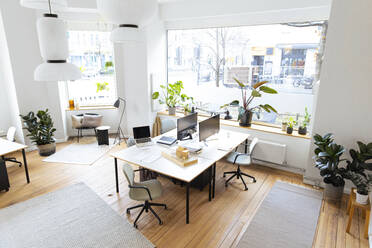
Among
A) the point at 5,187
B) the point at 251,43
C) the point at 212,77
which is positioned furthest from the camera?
the point at 212,77

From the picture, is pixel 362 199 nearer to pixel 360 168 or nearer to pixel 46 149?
pixel 360 168

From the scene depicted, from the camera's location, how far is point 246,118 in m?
5.27

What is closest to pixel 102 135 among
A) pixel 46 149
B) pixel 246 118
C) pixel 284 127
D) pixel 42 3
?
pixel 46 149

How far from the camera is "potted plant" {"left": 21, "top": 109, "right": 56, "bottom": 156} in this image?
522cm

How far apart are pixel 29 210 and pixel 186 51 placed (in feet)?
16.2

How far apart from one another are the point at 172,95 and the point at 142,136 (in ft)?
7.58

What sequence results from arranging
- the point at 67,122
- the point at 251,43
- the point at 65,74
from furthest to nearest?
the point at 67,122 < the point at 251,43 < the point at 65,74

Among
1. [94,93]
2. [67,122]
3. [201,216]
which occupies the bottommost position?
[201,216]

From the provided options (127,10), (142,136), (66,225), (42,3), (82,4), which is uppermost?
(82,4)

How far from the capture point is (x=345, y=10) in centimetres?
363

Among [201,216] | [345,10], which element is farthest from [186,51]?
[201,216]

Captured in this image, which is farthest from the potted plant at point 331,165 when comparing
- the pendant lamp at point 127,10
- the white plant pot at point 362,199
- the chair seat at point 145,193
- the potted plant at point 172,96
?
the pendant lamp at point 127,10

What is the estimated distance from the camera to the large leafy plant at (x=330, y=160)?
3631 mm

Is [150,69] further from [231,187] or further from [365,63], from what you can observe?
[365,63]
